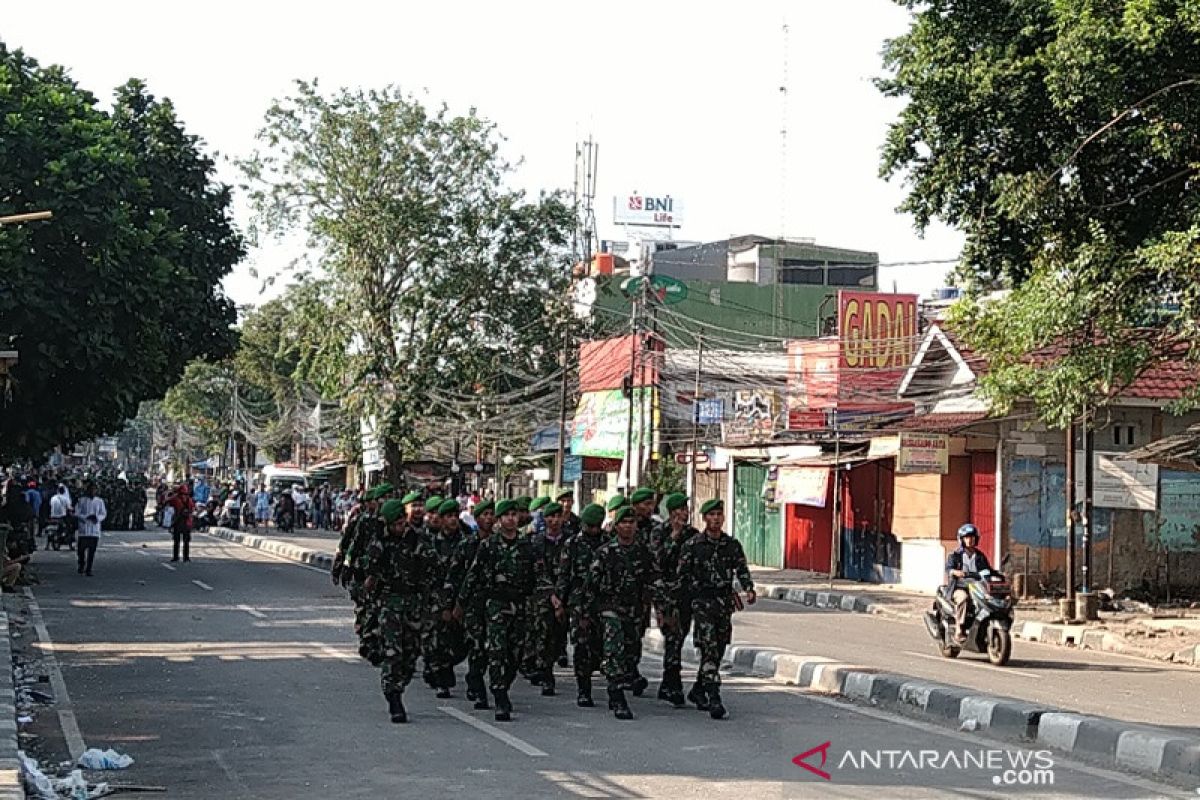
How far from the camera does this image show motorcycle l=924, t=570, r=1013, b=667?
677 inches

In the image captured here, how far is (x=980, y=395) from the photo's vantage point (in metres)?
20.6

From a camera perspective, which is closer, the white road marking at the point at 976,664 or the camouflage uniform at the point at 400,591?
the camouflage uniform at the point at 400,591

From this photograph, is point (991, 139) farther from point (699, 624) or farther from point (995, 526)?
point (995, 526)

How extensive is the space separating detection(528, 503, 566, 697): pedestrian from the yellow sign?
1387 centimetres

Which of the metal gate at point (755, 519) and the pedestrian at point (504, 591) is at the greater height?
the metal gate at point (755, 519)

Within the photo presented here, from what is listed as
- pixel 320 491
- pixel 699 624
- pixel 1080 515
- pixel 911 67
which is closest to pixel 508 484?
pixel 320 491

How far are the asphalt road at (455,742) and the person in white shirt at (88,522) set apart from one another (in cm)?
1158

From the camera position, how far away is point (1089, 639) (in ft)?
69.1

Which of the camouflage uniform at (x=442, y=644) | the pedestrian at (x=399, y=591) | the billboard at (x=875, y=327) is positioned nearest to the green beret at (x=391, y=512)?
the pedestrian at (x=399, y=591)

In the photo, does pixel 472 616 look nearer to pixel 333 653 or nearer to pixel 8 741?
pixel 8 741

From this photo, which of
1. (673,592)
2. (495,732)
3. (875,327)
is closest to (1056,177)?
(673,592)

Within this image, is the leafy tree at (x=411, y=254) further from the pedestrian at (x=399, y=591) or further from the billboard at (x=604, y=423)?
the pedestrian at (x=399, y=591)

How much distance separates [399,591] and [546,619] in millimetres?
1632

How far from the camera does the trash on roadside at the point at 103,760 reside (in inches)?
400
